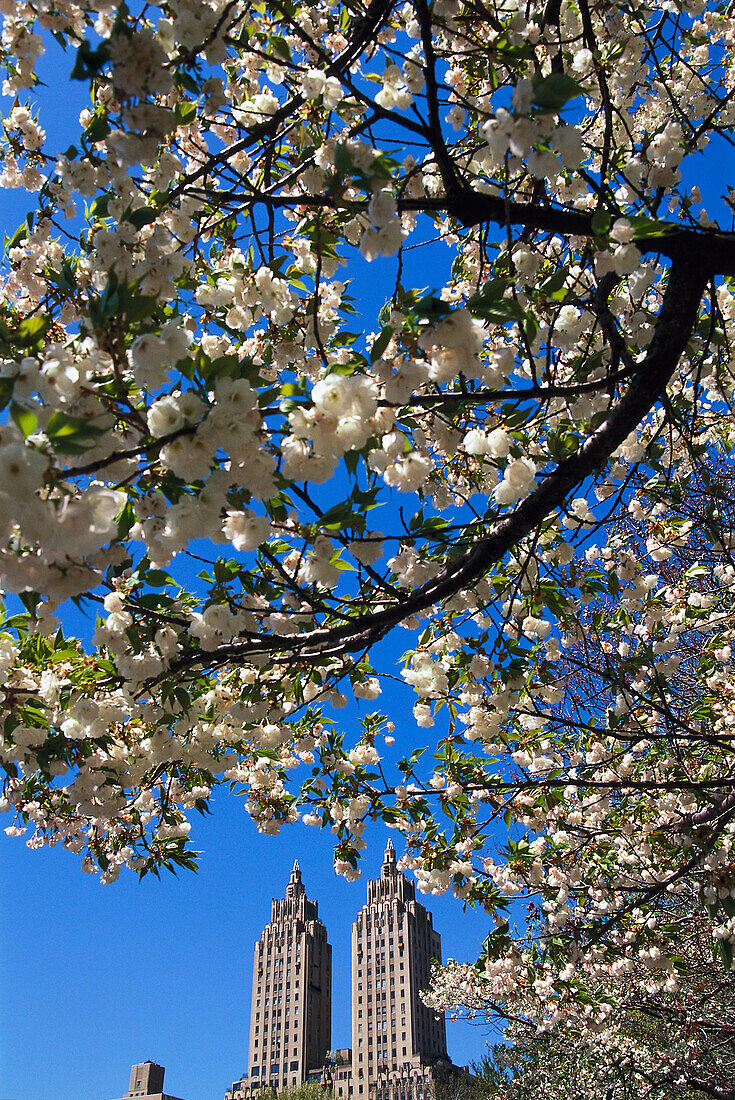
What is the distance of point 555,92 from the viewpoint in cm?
156

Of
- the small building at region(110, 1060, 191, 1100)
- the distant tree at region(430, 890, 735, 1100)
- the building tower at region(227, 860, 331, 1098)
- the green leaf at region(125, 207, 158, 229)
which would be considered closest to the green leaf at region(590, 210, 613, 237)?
the green leaf at region(125, 207, 158, 229)

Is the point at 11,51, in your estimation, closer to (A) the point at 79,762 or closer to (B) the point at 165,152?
(B) the point at 165,152

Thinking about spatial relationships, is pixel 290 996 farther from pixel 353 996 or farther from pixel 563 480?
pixel 563 480

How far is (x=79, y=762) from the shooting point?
3070mm

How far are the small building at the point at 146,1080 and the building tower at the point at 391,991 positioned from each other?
17905 millimetres

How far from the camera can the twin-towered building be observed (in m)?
66.8

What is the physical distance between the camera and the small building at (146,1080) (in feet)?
169

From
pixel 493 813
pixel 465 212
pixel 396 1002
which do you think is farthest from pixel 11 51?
pixel 396 1002

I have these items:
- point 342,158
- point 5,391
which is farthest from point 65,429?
point 342,158

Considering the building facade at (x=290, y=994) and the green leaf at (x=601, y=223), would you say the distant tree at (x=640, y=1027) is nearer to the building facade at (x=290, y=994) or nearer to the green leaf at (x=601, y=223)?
the green leaf at (x=601, y=223)

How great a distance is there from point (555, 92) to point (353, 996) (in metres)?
86.9

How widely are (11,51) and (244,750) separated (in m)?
3.21

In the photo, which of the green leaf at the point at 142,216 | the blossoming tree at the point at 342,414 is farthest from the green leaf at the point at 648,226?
the green leaf at the point at 142,216

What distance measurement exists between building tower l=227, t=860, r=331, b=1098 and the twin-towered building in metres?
0.11
